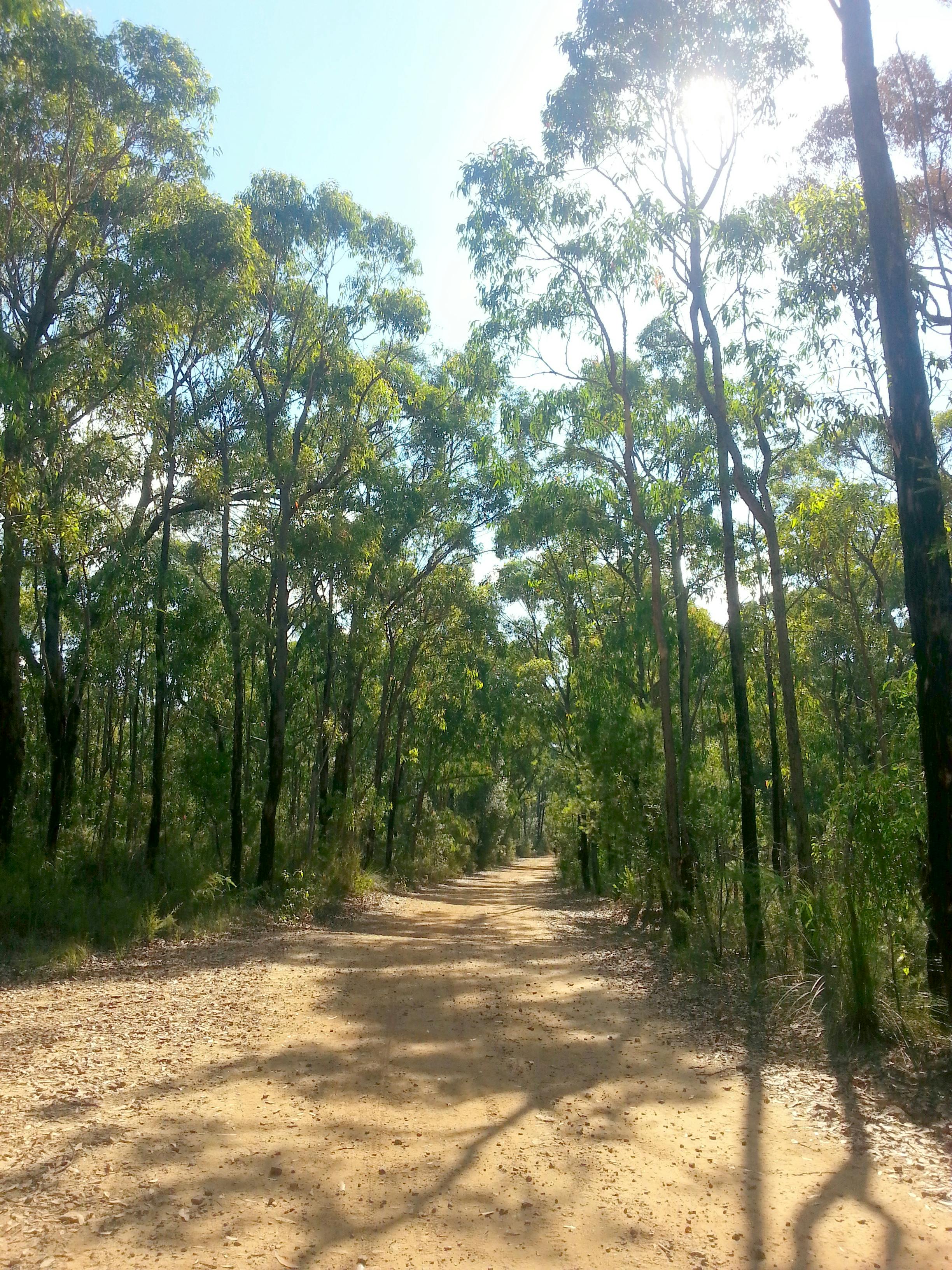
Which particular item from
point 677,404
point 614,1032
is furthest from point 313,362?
point 614,1032

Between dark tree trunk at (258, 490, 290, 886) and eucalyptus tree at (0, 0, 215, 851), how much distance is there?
484 centimetres

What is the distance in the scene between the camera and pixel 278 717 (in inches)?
701

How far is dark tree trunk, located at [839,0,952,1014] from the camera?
6.41 meters

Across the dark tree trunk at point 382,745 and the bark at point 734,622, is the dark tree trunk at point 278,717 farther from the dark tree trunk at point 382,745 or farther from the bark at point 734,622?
the bark at point 734,622

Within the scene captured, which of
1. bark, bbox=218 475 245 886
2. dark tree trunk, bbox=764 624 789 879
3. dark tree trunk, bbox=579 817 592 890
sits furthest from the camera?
dark tree trunk, bbox=579 817 592 890

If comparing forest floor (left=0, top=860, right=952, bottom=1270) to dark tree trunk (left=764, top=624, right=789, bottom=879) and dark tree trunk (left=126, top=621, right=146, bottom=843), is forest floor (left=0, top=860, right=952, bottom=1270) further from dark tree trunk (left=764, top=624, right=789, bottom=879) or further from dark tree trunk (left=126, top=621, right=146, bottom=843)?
dark tree trunk (left=126, top=621, right=146, bottom=843)

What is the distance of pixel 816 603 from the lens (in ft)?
72.1

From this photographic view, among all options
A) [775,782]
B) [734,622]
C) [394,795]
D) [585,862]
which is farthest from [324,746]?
[734,622]

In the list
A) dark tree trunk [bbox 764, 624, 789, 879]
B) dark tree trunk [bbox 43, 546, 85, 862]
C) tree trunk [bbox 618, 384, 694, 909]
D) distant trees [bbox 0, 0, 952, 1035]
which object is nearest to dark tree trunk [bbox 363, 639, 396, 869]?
distant trees [bbox 0, 0, 952, 1035]

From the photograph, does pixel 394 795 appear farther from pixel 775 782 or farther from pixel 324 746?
pixel 775 782

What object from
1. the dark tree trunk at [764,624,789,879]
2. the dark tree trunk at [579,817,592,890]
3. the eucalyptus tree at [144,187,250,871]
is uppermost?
the eucalyptus tree at [144,187,250,871]

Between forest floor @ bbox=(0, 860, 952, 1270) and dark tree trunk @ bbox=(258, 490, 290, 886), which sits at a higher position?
dark tree trunk @ bbox=(258, 490, 290, 886)

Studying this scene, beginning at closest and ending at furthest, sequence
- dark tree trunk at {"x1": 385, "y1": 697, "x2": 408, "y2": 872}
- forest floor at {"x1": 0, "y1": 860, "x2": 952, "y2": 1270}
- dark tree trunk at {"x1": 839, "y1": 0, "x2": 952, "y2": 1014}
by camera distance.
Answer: forest floor at {"x1": 0, "y1": 860, "x2": 952, "y2": 1270} → dark tree trunk at {"x1": 839, "y1": 0, "x2": 952, "y2": 1014} → dark tree trunk at {"x1": 385, "y1": 697, "x2": 408, "y2": 872}

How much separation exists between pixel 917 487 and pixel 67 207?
500 inches
